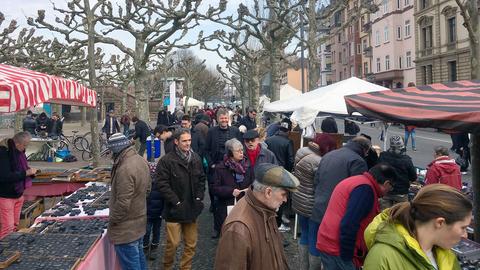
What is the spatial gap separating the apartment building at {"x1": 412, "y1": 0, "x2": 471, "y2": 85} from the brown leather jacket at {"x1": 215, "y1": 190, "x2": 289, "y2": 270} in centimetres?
3729

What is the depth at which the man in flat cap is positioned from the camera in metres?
2.49

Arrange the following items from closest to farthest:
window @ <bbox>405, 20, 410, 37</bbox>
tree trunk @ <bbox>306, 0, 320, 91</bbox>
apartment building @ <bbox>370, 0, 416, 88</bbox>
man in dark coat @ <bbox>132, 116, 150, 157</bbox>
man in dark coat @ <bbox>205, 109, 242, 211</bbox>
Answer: man in dark coat @ <bbox>205, 109, 242, 211</bbox> → man in dark coat @ <bbox>132, 116, 150, 157</bbox> → tree trunk @ <bbox>306, 0, 320, 91</bbox> → apartment building @ <bbox>370, 0, 416, 88</bbox> → window @ <bbox>405, 20, 410, 37</bbox>

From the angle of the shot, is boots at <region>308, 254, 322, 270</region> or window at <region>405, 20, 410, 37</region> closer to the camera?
boots at <region>308, 254, 322, 270</region>

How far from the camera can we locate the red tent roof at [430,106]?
2.94 metres

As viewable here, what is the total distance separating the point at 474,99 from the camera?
11.0 ft

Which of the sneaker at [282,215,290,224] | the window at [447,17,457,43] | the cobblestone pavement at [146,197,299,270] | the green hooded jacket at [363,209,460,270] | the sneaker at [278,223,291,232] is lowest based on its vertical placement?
the cobblestone pavement at [146,197,299,270]

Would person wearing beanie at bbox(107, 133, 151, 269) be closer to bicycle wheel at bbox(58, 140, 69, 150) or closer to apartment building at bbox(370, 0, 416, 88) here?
bicycle wheel at bbox(58, 140, 69, 150)

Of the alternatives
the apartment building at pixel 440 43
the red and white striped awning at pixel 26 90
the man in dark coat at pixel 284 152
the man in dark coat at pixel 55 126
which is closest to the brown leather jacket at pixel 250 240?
the red and white striped awning at pixel 26 90

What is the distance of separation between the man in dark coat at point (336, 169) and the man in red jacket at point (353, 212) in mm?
555

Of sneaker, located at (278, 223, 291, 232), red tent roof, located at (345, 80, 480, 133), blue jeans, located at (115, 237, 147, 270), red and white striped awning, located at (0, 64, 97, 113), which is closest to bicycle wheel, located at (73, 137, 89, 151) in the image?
sneaker, located at (278, 223, 291, 232)

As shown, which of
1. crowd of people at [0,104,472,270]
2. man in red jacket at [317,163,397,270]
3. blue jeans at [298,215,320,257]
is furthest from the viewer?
blue jeans at [298,215,320,257]

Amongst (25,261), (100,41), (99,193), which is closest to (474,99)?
(25,261)

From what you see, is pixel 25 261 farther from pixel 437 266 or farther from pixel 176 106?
pixel 176 106

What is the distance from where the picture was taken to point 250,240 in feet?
8.33
